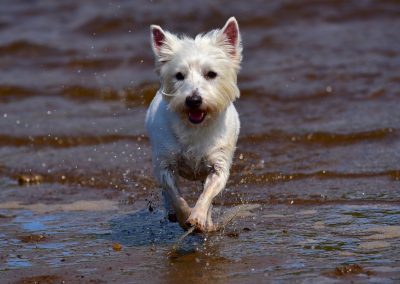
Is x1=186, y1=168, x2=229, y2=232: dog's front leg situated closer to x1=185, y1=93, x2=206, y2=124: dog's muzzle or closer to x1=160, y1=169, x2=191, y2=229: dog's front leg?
x1=160, y1=169, x2=191, y2=229: dog's front leg

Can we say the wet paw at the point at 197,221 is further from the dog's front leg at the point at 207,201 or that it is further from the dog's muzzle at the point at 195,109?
the dog's muzzle at the point at 195,109

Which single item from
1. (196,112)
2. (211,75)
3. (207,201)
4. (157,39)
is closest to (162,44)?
(157,39)

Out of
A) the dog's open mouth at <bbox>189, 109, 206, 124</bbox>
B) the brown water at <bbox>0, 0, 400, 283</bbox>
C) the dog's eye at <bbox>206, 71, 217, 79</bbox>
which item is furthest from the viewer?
the dog's eye at <bbox>206, 71, 217, 79</bbox>

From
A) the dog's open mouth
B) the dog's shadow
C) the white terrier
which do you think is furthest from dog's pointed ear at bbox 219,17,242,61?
the dog's shadow

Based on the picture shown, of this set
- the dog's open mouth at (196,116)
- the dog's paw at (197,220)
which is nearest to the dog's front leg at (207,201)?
the dog's paw at (197,220)

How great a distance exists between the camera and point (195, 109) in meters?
6.58

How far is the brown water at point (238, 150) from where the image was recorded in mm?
6297

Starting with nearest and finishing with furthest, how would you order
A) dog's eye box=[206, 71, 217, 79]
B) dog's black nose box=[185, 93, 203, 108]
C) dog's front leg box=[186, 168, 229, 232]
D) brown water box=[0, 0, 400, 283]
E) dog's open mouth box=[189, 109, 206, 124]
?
brown water box=[0, 0, 400, 283] → dog's front leg box=[186, 168, 229, 232] → dog's black nose box=[185, 93, 203, 108] → dog's open mouth box=[189, 109, 206, 124] → dog's eye box=[206, 71, 217, 79]

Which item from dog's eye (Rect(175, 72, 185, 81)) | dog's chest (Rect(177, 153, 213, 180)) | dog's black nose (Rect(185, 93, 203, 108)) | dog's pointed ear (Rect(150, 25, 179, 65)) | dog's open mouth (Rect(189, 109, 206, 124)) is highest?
dog's pointed ear (Rect(150, 25, 179, 65))

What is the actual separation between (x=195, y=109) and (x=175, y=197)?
723mm

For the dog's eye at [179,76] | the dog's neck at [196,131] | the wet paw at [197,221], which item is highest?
the dog's eye at [179,76]

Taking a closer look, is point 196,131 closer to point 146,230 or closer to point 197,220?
point 197,220

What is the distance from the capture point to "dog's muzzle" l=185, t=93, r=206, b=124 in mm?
6516

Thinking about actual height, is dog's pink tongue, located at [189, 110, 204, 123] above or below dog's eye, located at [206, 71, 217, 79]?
below
